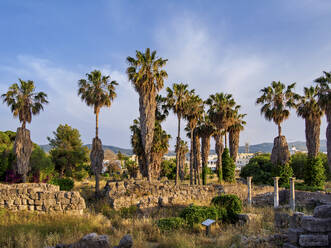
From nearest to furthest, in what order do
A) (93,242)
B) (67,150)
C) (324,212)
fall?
(93,242) < (324,212) < (67,150)

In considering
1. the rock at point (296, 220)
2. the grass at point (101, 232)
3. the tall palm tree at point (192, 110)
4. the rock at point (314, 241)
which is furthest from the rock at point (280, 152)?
the rock at point (314, 241)

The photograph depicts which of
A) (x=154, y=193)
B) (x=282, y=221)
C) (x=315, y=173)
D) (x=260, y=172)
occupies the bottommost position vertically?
(x=154, y=193)

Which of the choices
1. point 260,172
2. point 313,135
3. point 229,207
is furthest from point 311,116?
point 229,207

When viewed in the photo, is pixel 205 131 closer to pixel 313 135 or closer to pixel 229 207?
pixel 313 135

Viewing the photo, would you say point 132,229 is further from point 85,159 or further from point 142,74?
point 85,159

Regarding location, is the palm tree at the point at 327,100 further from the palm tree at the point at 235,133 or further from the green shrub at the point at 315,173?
the palm tree at the point at 235,133

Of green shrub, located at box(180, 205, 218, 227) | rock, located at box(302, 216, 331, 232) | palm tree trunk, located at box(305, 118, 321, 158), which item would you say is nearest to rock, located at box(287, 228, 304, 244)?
rock, located at box(302, 216, 331, 232)

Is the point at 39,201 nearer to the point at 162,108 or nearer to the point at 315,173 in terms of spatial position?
the point at 162,108

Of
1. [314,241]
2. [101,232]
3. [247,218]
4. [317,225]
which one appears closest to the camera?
[314,241]

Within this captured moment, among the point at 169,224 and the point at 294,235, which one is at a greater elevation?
the point at 294,235

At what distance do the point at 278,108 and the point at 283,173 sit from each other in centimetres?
785

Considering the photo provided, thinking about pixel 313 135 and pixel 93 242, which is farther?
pixel 313 135

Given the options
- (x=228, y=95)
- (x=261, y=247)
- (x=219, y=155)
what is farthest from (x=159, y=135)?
(x=261, y=247)

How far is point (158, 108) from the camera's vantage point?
1201 inches
